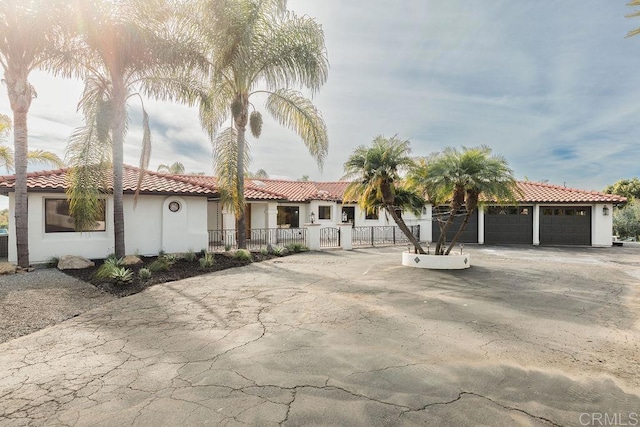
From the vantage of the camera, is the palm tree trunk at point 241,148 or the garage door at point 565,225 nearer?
the palm tree trunk at point 241,148

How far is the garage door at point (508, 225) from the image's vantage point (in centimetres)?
2231

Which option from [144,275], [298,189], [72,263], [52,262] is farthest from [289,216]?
[144,275]

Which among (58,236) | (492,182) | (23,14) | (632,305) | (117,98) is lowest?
(632,305)

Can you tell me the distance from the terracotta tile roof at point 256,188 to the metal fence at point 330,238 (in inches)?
138

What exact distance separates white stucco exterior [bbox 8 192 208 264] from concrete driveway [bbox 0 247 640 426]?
6.52 meters

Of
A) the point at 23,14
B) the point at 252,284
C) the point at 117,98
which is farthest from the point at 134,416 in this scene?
the point at 23,14

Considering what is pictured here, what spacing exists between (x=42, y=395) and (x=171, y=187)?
1177cm

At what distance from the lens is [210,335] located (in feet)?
18.1

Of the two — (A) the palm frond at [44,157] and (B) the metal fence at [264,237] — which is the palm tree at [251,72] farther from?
(A) the palm frond at [44,157]

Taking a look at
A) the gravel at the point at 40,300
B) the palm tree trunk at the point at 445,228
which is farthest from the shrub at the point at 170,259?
the palm tree trunk at the point at 445,228

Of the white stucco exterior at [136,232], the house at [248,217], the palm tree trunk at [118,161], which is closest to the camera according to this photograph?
the palm tree trunk at [118,161]

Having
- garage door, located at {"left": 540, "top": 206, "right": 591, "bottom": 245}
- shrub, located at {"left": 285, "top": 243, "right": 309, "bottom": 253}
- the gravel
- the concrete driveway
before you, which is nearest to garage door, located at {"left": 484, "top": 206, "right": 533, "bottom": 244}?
garage door, located at {"left": 540, "top": 206, "right": 591, "bottom": 245}

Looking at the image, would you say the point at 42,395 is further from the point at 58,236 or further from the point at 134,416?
the point at 58,236

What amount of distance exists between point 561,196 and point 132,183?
25244 mm
